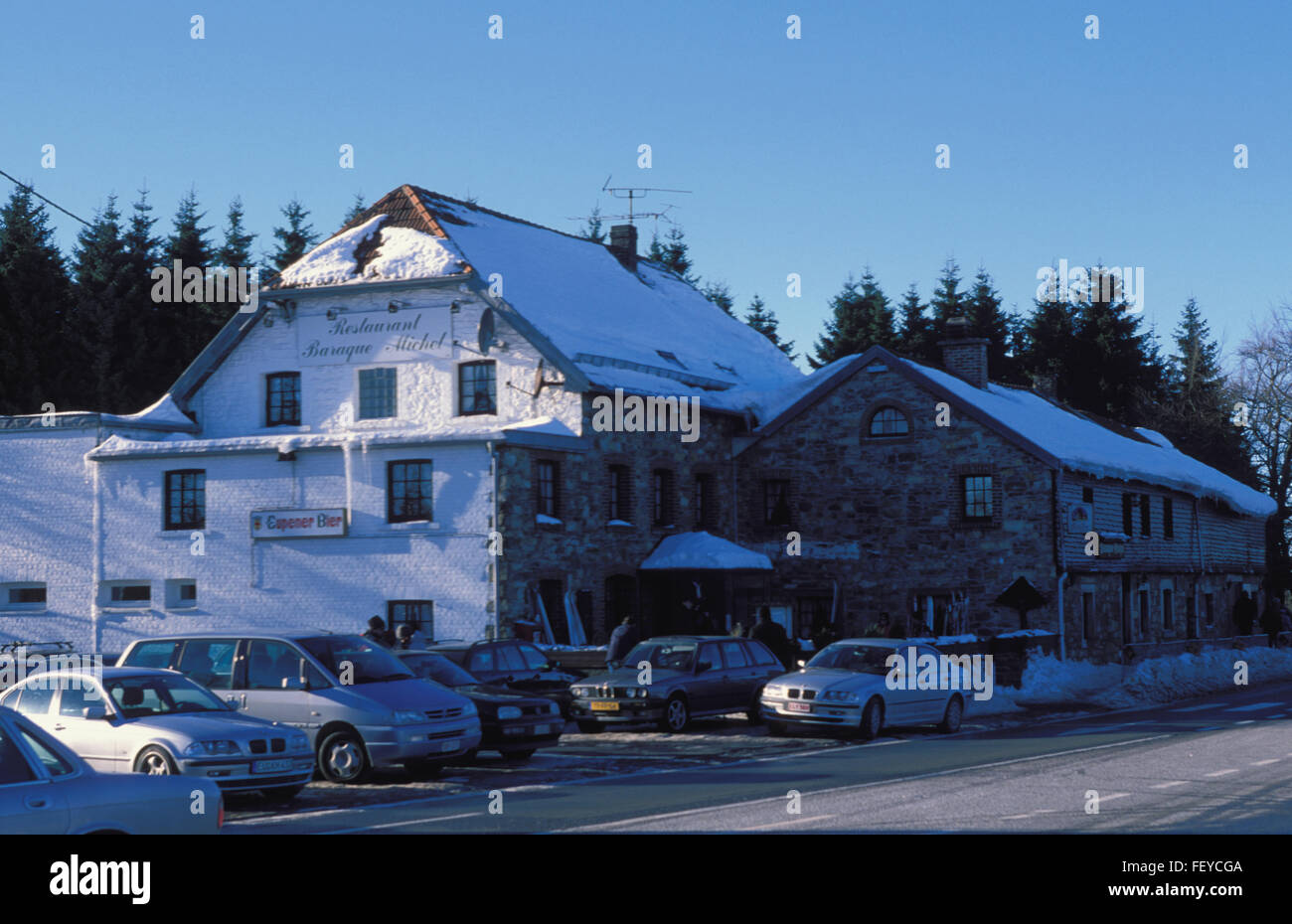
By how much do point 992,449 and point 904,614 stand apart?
459 cm

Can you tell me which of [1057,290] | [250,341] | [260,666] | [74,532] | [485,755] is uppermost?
[1057,290]

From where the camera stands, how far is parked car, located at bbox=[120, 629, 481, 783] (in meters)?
17.3

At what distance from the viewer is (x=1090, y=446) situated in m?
41.0

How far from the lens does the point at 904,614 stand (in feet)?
127

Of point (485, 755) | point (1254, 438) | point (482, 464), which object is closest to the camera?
point (485, 755)

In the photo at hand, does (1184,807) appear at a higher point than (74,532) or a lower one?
lower

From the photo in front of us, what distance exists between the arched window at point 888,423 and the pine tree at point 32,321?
3197 centimetres

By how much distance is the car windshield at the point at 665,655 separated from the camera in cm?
2481

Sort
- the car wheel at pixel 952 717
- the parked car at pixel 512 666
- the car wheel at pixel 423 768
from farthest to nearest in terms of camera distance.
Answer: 1. the car wheel at pixel 952 717
2. the parked car at pixel 512 666
3. the car wheel at pixel 423 768

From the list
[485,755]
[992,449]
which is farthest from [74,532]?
[992,449]

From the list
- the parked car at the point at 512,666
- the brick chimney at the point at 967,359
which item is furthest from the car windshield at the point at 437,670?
the brick chimney at the point at 967,359

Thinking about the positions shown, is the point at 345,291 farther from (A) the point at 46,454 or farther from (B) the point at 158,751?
(B) the point at 158,751

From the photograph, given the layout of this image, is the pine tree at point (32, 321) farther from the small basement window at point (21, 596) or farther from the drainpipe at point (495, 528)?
the drainpipe at point (495, 528)

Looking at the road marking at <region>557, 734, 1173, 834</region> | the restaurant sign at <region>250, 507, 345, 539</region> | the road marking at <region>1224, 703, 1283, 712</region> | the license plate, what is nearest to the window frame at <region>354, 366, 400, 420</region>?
the restaurant sign at <region>250, 507, 345, 539</region>
